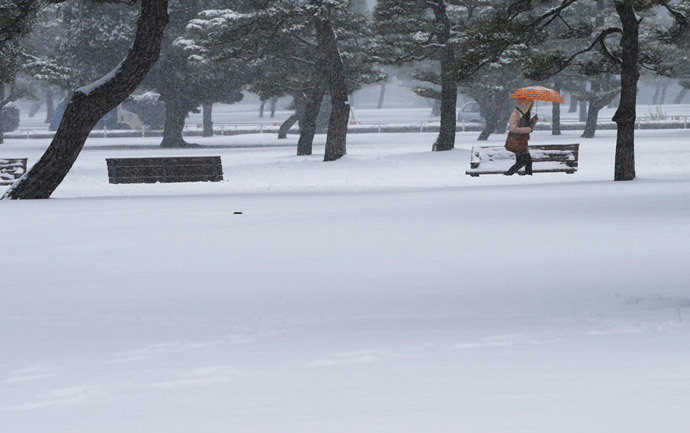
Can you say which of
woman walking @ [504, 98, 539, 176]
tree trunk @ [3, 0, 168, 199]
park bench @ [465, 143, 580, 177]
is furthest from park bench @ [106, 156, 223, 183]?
woman walking @ [504, 98, 539, 176]

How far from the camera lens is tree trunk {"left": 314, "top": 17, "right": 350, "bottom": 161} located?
32.0 meters

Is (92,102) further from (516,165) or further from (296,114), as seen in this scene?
(296,114)

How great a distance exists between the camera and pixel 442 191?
1992 centimetres

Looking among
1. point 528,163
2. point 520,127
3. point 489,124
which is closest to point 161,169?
point 520,127

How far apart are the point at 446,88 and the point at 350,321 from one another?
2822 centimetres

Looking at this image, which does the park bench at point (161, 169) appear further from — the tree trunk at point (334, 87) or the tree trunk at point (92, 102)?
the tree trunk at point (334, 87)

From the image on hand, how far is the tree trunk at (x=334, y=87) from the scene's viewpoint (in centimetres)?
→ 3197

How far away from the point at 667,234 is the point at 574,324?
15.9 ft

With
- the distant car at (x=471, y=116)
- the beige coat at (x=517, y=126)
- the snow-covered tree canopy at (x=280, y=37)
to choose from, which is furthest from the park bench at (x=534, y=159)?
the distant car at (x=471, y=116)

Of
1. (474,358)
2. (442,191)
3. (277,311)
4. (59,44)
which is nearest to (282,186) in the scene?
(442,191)

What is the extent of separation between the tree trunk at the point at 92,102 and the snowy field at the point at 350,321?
12.0 feet

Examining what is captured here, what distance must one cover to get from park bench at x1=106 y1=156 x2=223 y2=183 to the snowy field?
944cm

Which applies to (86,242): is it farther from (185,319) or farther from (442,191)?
(442,191)

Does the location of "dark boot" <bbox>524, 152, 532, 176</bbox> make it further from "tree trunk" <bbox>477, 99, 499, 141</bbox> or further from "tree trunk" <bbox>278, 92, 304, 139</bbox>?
"tree trunk" <bbox>477, 99, 499, 141</bbox>
